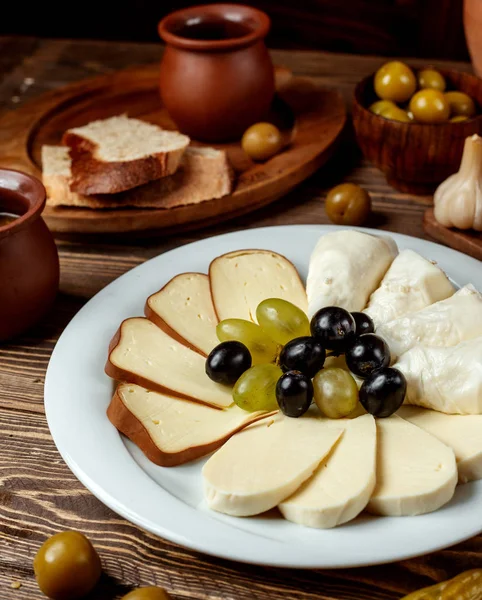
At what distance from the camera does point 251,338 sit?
49.7 inches

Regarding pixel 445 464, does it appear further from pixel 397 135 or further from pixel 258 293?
pixel 397 135

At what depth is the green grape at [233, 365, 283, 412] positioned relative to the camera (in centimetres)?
115

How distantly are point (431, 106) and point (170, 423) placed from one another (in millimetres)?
1105

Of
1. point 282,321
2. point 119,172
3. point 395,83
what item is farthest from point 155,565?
point 395,83

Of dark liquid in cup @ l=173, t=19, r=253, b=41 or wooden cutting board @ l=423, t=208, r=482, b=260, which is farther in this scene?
dark liquid in cup @ l=173, t=19, r=253, b=41

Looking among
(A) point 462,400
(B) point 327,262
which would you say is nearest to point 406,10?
(B) point 327,262

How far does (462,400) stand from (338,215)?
0.75 metres

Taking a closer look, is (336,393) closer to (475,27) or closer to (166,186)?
(166,186)

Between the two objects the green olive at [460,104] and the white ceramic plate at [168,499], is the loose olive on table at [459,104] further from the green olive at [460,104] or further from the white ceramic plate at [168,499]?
the white ceramic plate at [168,499]

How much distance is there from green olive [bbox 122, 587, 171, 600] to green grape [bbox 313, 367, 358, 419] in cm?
36

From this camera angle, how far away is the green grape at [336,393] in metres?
1.12

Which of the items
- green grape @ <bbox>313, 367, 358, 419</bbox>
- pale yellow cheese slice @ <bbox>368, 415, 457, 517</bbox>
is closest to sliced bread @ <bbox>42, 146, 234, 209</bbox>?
green grape @ <bbox>313, 367, 358, 419</bbox>

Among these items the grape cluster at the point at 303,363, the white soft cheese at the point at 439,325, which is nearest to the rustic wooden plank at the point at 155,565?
the grape cluster at the point at 303,363

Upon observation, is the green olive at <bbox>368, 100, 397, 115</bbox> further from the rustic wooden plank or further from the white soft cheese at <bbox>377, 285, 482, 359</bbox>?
the rustic wooden plank
